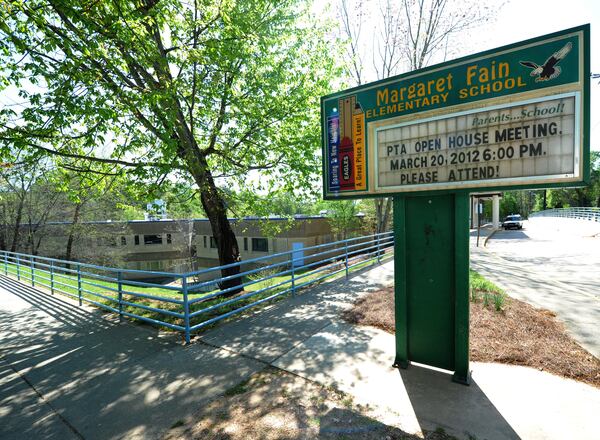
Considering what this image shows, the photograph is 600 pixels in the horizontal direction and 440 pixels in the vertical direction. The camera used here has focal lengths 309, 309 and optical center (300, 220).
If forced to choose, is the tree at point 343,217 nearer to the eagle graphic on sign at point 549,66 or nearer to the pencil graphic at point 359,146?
the pencil graphic at point 359,146

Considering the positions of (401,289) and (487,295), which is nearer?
(401,289)

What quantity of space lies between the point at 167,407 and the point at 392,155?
13.8 feet

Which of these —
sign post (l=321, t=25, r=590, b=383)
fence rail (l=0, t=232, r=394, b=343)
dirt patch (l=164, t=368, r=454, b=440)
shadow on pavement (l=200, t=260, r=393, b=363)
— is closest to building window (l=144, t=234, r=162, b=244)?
fence rail (l=0, t=232, r=394, b=343)

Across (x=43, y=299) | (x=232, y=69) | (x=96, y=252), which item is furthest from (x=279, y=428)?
(x=96, y=252)

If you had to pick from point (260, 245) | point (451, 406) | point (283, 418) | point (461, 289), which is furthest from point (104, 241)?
point (451, 406)

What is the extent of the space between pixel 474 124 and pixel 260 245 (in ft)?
93.3

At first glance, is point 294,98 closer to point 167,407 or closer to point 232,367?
point 232,367

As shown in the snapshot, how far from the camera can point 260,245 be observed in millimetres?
31203

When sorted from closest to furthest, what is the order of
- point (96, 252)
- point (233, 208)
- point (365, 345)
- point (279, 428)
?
point (279, 428), point (365, 345), point (233, 208), point (96, 252)

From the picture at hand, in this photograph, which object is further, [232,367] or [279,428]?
[232,367]

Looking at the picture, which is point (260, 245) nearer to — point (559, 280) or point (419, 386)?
point (559, 280)

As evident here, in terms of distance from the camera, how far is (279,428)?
10.3ft

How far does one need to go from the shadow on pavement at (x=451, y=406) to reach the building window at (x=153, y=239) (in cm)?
3992

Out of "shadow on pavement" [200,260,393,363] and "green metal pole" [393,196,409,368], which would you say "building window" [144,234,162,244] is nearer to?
"shadow on pavement" [200,260,393,363]
